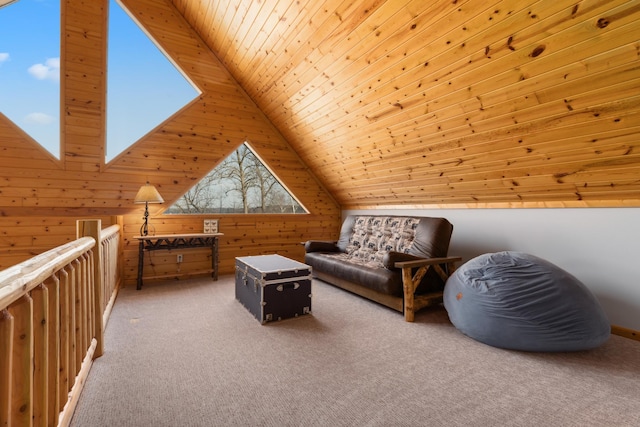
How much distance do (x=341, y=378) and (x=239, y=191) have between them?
138 inches

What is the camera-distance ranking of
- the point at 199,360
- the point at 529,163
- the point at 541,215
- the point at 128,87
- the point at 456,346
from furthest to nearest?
1. the point at 128,87
2. the point at 541,215
3. the point at 529,163
4. the point at 456,346
5. the point at 199,360

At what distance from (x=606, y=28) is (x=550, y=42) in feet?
0.84

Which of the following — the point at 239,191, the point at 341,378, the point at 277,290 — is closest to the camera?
the point at 341,378

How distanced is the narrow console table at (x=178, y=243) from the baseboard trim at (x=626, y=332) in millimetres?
4089

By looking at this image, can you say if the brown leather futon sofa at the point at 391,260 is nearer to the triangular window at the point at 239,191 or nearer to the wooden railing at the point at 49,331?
the triangular window at the point at 239,191

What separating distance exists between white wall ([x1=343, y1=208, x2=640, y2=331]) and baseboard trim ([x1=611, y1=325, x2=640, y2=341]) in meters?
0.03

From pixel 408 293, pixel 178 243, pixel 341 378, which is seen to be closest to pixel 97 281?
pixel 341 378

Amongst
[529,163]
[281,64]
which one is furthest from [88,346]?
[529,163]

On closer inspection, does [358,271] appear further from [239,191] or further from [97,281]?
[239,191]

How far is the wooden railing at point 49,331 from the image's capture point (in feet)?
2.55

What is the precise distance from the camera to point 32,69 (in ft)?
11.2

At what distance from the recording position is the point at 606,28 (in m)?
1.62

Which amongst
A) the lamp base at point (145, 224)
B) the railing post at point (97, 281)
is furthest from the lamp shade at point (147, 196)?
the railing post at point (97, 281)

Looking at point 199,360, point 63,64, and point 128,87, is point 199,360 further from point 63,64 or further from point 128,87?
point 63,64
